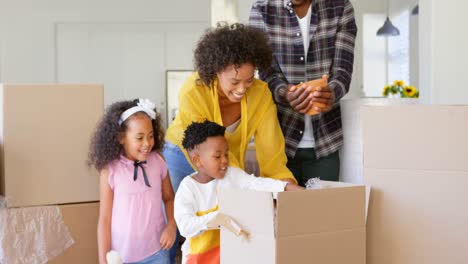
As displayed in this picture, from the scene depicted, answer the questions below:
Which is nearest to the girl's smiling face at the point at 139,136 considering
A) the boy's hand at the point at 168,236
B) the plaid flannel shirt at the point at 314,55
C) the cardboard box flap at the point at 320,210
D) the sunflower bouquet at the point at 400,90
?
the boy's hand at the point at 168,236

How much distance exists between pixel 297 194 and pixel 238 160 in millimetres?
486

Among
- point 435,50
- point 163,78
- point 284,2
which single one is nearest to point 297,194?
point 284,2

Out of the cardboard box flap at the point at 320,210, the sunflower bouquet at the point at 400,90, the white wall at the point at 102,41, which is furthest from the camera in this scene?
the white wall at the point at 102,41

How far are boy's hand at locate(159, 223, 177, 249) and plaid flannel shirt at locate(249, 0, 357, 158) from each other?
0.46 metres

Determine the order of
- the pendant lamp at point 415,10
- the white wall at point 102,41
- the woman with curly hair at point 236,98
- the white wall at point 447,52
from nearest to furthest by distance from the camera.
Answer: the woman with curly hair at point 236,98 → the white wall at point 447,52 → the pendant lamp at point 415,10 → the white wall at point 102,41

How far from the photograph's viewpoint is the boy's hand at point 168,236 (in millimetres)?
1959

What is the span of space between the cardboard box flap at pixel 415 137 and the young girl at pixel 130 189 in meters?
0.71

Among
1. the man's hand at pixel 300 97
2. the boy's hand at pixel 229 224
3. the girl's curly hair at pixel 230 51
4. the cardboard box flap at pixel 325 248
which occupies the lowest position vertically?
the cardboard box flap at pixel 325 248

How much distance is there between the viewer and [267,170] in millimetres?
1885

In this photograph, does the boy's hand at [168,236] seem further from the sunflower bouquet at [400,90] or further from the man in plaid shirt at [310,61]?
the sunflower bouquet at [400,90]

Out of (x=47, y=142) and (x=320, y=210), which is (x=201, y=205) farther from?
(x=47, y=142)

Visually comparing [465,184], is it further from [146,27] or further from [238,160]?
[146,27]

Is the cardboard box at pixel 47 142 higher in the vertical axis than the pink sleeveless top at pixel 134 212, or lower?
higher

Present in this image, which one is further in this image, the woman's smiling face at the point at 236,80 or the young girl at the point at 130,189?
the young girl at the point at 130,189
